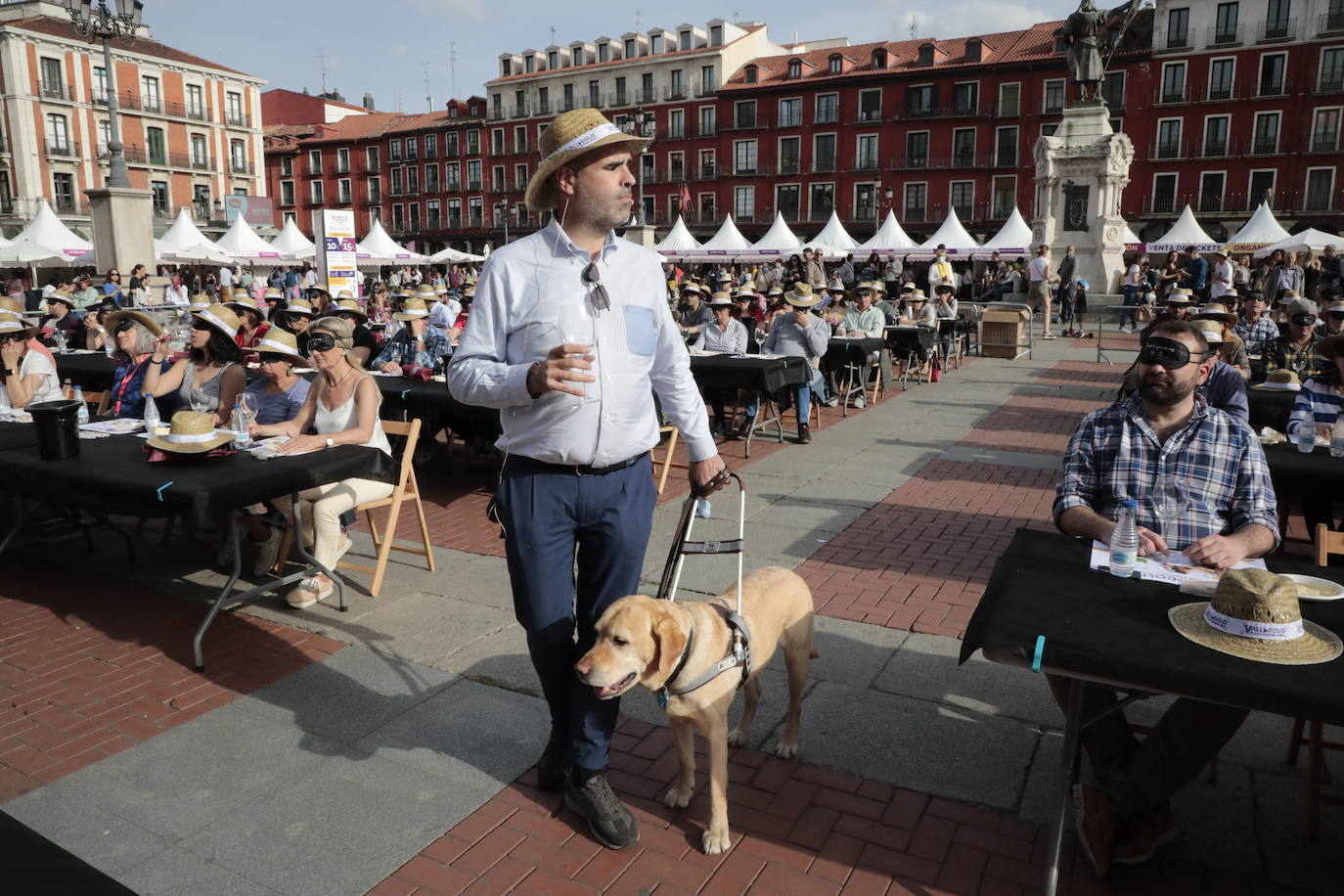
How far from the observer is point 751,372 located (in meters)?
8.50

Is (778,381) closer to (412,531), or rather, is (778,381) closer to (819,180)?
(412,531)

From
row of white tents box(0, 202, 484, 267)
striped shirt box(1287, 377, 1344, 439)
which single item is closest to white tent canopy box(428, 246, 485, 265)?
row of white tents box(0, 202, 484, 267)

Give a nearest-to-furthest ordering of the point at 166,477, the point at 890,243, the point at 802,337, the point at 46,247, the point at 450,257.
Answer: the point at 166,477, the point at 802,337, the point at 46,247, the point at 890,243, the point at 450,257

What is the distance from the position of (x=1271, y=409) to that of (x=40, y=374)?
29.0ft

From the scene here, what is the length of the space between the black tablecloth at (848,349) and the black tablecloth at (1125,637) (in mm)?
8138

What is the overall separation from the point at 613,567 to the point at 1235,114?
158 feet

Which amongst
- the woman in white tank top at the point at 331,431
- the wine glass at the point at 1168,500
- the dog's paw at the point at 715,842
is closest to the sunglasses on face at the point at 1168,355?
the wine glass at the point at 1168,500

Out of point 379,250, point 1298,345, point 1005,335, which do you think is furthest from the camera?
point 379,250

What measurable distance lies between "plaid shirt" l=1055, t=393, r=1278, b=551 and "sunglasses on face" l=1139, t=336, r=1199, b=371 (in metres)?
0.21

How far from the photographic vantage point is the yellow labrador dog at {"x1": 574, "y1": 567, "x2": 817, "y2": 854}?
244 cm

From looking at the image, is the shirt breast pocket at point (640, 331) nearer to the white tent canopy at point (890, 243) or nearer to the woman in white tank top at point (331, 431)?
the woman in white tank top at point (331, 431)

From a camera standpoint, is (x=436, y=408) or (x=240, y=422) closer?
(x=240, y=422)

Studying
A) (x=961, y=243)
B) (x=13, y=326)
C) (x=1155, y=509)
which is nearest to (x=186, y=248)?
(x=13, y=326)

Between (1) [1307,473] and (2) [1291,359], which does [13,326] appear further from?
(2) [1291,359]
